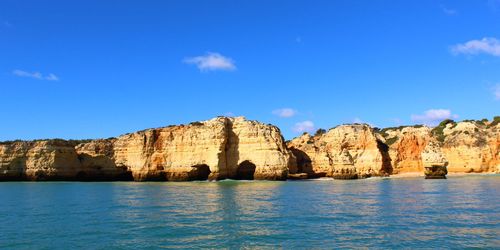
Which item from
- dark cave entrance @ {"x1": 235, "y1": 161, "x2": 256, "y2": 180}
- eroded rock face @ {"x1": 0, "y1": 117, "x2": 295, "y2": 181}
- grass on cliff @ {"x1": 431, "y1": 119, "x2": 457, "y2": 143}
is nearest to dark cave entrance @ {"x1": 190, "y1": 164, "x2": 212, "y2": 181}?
eroded rock face @ {"x1": 0, "y1": 117, "x2": 295, "y2": 181}

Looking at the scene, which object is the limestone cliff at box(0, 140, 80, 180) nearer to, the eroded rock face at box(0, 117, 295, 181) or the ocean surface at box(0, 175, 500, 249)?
the eroded rock face at box(0, 117, 295, 181)

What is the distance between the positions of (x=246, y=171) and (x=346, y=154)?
58.3ft

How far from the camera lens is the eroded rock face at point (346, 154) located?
238 ft

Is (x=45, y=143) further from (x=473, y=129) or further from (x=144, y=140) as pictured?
(x=473, y=129)

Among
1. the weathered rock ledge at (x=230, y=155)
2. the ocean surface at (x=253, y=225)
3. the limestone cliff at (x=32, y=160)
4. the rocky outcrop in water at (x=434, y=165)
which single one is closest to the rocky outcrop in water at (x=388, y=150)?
the weathered rock ledge at (x=230, y=155)

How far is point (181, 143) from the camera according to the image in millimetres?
65312

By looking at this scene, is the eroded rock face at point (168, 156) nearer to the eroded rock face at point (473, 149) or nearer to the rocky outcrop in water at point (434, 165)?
the rocky outcrop in water at point (434, 165)

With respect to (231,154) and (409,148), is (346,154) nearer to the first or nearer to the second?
(409,148)

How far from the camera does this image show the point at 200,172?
6550 centimetres

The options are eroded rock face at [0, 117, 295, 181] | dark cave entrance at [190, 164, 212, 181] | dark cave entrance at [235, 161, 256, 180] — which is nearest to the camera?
eroded rock face at [0, 117, 295, 181]

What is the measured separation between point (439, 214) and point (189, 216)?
12.1 m

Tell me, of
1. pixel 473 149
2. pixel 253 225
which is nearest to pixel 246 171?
pixel 473 149

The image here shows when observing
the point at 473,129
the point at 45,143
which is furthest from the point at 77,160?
the point at 473,129

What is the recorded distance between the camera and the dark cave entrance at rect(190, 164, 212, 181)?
63719 mm
